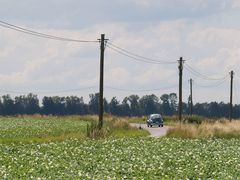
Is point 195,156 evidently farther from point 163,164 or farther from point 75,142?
point 75,142

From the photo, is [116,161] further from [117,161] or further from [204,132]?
[204,132]

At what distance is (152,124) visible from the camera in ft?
248

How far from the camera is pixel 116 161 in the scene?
23.8m

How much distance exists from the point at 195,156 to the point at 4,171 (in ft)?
31.9

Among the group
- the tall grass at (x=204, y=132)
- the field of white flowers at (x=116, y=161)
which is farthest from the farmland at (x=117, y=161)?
the tall grass at (x=204, y=132)

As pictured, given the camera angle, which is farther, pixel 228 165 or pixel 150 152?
pixel 150 152

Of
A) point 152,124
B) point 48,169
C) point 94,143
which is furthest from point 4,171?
point 152,124

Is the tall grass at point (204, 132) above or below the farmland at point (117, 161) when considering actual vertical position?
above

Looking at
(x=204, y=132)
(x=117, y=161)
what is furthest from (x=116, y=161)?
(x=204, y=132)

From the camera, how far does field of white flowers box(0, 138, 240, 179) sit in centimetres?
1995

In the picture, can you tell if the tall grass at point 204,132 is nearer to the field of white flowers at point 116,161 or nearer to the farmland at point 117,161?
the farmland at point 117,161

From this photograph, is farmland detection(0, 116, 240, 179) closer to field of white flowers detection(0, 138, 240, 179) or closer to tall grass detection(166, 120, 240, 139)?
field of white flowers detection(0, 138, 240, 179)

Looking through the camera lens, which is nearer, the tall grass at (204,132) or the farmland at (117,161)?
the farmland at (117,161)

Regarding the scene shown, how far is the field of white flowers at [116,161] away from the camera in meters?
20.0
